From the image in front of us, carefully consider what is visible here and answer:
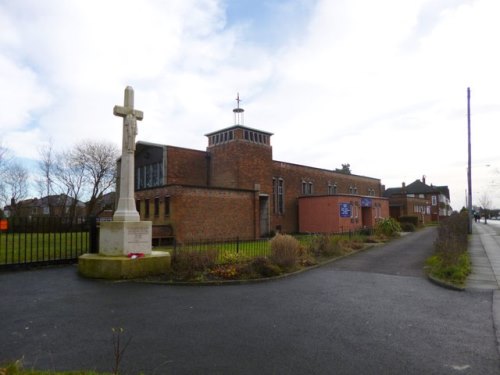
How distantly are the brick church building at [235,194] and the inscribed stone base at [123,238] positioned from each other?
1119 centimetres

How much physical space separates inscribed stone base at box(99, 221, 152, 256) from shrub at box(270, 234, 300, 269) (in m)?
3.99

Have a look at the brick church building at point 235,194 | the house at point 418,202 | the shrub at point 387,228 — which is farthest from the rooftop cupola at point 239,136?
the house at point 418,202

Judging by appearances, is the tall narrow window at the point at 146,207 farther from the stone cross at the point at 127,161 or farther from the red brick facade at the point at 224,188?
the stone cross at the point at 127,161

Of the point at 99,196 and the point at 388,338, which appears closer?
the point at 388,338

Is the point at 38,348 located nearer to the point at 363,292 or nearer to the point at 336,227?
the point at 363,292

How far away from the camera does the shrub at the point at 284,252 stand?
1130 centimetres

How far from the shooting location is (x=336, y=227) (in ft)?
103

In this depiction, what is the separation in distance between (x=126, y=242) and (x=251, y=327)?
17.9ft

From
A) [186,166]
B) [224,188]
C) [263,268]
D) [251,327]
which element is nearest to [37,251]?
[263,268]

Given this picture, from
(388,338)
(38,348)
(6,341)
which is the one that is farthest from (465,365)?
(6,341)

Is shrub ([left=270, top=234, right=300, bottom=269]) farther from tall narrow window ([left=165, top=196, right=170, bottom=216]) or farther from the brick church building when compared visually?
tall narrow window ([left=165, top=196, right=170, bottom=216])

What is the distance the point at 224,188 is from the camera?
24906 millimetres

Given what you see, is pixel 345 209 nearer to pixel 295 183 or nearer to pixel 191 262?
pixel 295 183

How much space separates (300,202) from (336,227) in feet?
16.0
